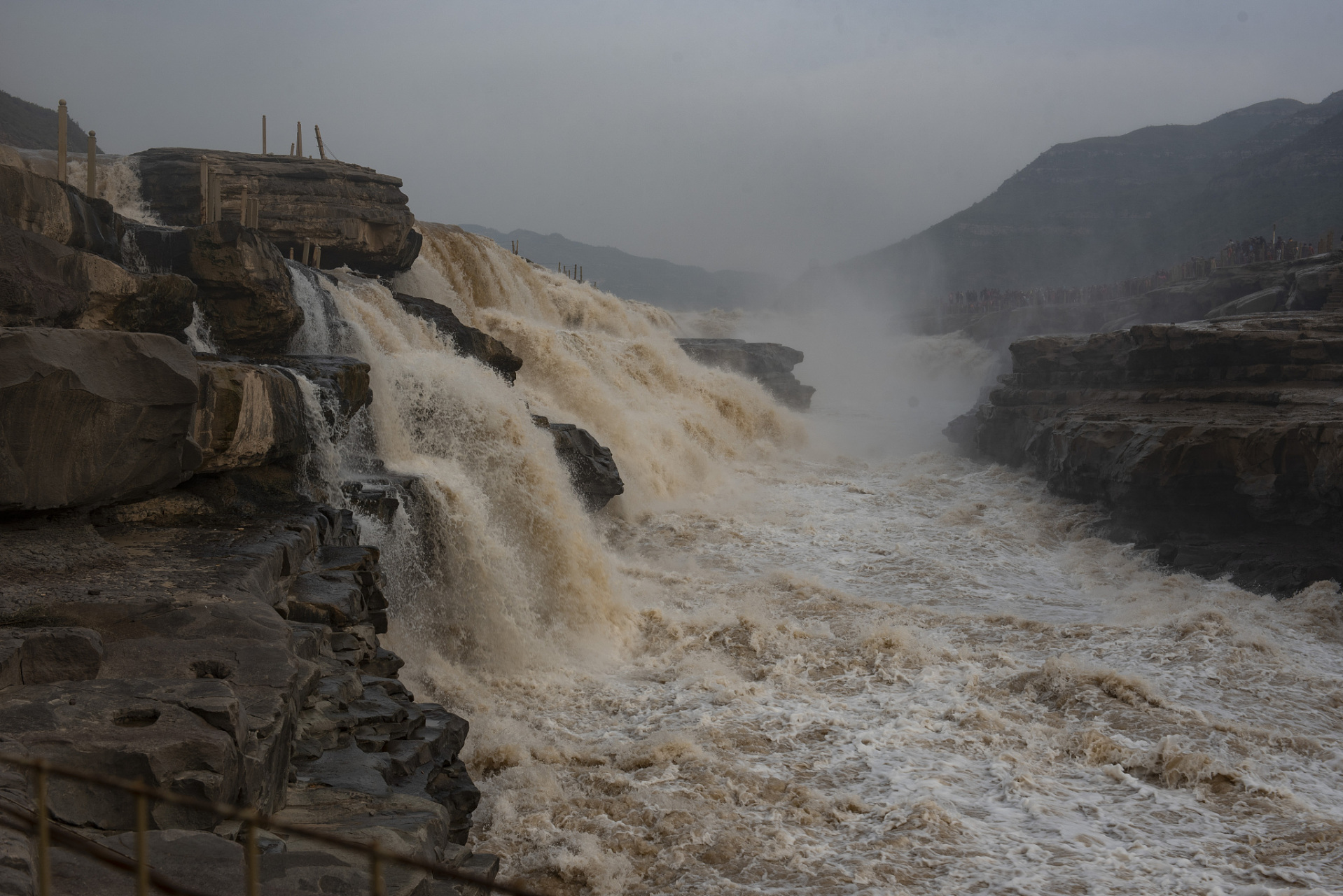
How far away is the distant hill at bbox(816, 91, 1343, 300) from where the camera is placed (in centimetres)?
5903

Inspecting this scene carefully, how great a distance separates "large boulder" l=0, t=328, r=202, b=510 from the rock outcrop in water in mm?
11955

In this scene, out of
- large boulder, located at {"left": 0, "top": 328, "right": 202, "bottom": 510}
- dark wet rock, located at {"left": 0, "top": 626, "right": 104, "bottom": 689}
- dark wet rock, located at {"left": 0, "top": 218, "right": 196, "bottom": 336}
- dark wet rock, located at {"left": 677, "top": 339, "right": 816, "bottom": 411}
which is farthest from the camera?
dark wet rock, located at {"left": 677, "top": 339, "right": 816, "bottom": 411}

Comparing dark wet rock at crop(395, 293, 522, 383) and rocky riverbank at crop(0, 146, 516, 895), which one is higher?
dark wet rock at crop(395, 293, 522, 383)

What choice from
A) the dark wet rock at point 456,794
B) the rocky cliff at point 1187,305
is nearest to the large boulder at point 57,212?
the dark wet rock at point 456,794

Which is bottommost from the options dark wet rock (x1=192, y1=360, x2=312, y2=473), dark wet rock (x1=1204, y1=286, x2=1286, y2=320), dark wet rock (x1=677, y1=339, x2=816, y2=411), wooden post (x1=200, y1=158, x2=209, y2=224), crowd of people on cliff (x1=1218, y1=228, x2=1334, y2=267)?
dark wet rock (x1=192, y1=360, x2=312, y2=473)

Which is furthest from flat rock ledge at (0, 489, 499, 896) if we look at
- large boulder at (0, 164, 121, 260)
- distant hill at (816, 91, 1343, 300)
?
distant hill at (816, 91, 1343, 300)

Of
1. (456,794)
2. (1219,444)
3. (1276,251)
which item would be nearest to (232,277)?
(456,794)

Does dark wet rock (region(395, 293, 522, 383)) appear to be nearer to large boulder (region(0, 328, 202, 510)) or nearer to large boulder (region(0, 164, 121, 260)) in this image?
large boulder (region(0, 164, 121, 260))

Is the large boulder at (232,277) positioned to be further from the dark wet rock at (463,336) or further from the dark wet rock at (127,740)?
the dark wet rock at (127,740)

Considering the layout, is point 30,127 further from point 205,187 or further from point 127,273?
point 127,273

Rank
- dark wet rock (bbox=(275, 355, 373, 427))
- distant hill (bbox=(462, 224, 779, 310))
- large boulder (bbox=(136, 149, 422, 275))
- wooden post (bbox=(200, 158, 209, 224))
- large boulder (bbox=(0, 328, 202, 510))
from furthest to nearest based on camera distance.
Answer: distant hill (bbox=(462, 224, 779, 310))
large boulder (bbox=(136, 149, 422, 275))
wooden post (bbox=(200, 158, 209, 224))
dark wet rock (bbox=(275, 355, 373, 427))
large boulder (bbox=(0, 328, 202, 510))

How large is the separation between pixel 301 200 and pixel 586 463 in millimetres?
7446

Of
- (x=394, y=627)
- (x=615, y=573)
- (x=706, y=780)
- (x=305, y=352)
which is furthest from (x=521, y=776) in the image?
(x=305, y=352)

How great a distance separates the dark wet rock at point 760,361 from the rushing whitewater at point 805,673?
9.30 m
